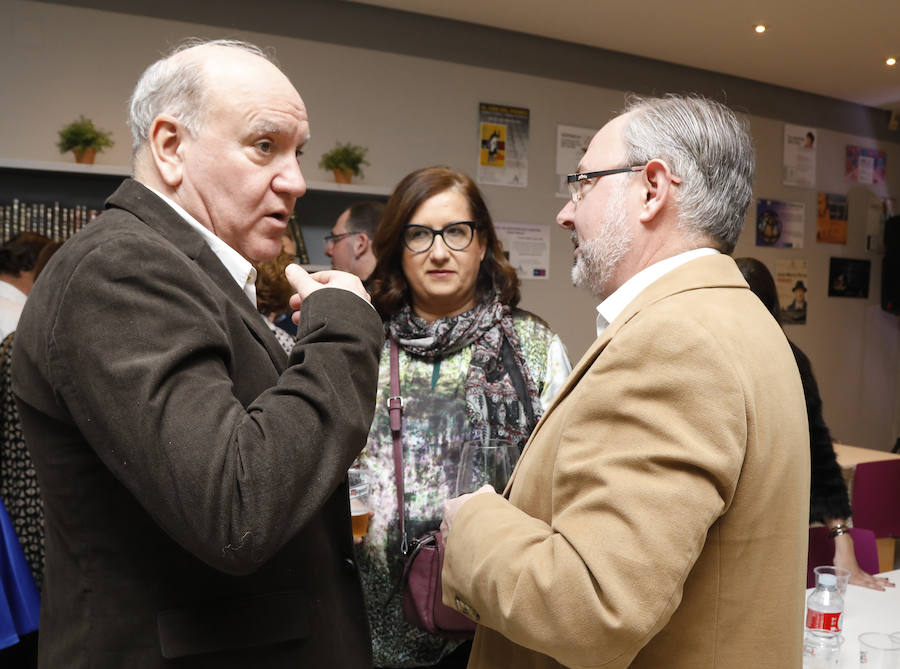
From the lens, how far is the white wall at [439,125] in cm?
369

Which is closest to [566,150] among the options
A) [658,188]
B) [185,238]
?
[658,188]

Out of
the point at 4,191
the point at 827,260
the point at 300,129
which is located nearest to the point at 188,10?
the point at 4,191

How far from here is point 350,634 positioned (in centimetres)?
111

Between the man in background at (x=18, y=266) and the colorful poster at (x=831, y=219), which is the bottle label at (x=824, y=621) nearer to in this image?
the man in background at (x=18, y=266)

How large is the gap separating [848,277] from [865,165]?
3.19 ft

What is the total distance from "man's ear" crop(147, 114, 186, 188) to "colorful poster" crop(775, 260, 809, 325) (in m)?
5.74

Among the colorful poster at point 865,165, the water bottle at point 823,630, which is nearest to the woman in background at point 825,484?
the water bottle at point 823,630

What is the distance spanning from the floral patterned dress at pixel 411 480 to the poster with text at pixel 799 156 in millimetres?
4832

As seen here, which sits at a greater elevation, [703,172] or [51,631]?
[703,172]

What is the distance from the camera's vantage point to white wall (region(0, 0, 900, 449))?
12.1ft

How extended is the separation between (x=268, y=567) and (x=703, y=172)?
845mm

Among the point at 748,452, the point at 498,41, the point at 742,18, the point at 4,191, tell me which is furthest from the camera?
the point at 498,41

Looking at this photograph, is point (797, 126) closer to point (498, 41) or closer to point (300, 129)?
point (498, 41)

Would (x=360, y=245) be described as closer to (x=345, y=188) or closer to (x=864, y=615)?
(x=345, y=188)
